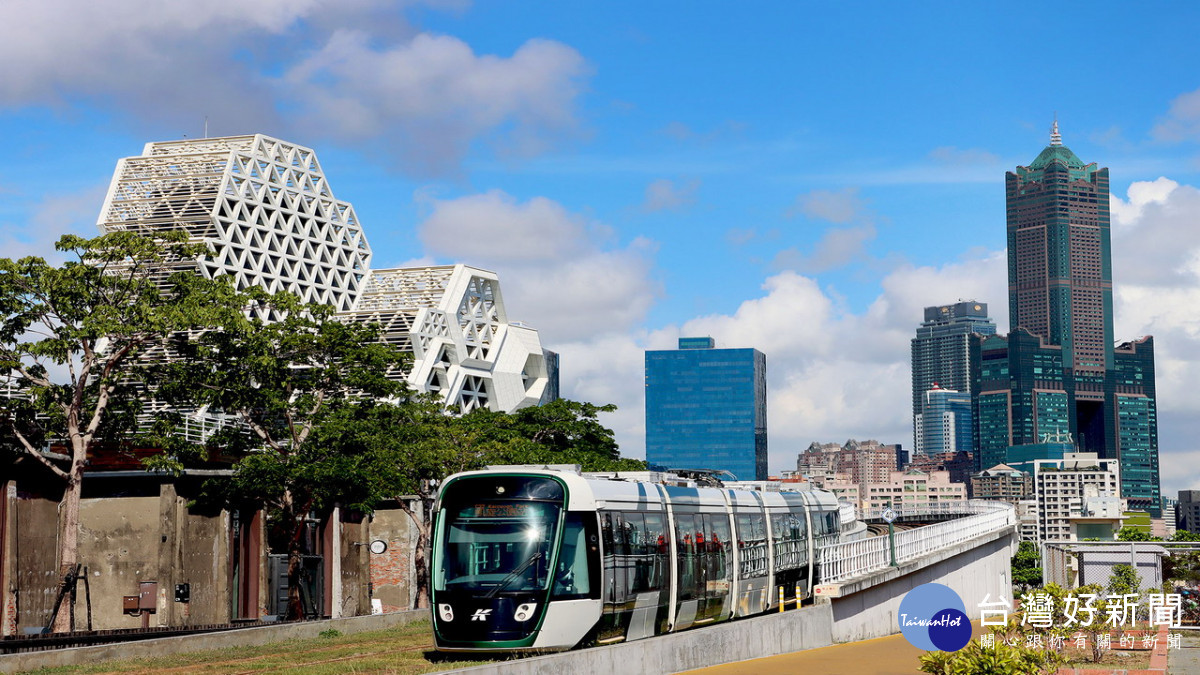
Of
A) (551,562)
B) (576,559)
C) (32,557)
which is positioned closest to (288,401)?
(32,557)

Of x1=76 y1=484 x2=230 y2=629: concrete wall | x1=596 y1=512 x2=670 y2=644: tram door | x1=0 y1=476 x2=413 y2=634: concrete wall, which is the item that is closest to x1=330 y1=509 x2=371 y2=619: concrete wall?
x1=0 y1=476 x2=413 y2=634: concrete wall

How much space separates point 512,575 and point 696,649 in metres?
3.05

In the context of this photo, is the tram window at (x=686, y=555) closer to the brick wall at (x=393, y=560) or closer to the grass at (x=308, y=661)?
the grass at (x=308, y=661)

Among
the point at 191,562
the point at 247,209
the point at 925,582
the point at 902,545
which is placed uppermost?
the point at 247,209

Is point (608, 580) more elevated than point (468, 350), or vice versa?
point (468, 350)

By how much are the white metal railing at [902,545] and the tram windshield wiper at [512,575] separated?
847 cm

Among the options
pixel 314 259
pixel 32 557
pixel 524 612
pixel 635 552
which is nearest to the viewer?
pixel 524 612

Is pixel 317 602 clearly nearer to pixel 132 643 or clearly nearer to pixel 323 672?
pixel 132 643

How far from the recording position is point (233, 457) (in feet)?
156

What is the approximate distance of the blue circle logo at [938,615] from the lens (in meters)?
17.2

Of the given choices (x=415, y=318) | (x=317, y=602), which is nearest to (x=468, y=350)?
(x=415, y=318)

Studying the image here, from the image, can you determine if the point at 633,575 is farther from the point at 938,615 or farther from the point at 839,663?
the point at 938,615

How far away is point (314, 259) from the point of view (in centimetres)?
10425

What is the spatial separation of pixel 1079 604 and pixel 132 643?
16.2 m
